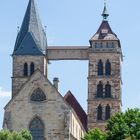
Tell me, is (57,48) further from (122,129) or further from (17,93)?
(122,129)

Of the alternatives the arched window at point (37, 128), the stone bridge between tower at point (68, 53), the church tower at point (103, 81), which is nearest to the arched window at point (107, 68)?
the church tower at point (103, 81)

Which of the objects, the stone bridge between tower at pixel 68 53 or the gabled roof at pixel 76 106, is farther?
the gabled roof at pixel 76 106

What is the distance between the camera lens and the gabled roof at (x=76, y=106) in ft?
470

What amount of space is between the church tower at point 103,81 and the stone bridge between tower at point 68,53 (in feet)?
3.63

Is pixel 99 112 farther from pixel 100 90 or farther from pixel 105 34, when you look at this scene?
pixel 105 34

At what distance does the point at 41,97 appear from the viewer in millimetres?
129500

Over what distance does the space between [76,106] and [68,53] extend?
7545mm

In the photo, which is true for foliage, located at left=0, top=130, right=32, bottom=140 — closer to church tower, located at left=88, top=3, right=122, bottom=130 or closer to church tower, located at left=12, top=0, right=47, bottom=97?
church tower, located at left=12, top=0, right=47, bottom=97

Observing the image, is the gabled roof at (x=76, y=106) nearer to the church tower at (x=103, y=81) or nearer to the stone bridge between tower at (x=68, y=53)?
the church tower at (x=103, y=81)

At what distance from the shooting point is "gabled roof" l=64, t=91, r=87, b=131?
143 meters

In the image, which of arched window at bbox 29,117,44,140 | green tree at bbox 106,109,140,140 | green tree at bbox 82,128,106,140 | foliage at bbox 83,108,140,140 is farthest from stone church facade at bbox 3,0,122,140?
green tree at bbox 106,109,140,140

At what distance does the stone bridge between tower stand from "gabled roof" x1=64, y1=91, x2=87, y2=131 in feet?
17.9

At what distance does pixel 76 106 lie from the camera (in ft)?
478

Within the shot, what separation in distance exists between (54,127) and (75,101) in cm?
1804
